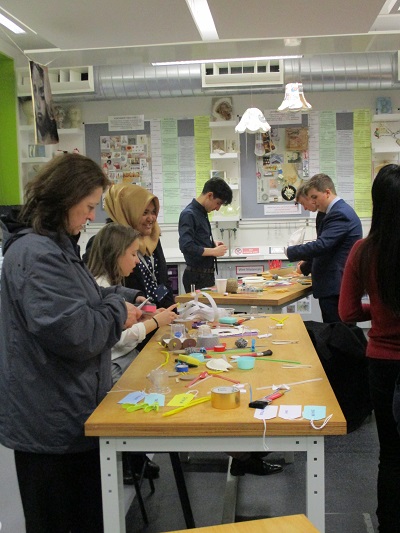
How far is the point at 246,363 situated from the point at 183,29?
3276mm

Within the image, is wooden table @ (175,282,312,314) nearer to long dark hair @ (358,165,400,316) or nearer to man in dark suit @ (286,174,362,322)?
man in dark suit @ (286,174,362,322)

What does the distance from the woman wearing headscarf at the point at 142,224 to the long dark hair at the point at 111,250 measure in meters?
0.37

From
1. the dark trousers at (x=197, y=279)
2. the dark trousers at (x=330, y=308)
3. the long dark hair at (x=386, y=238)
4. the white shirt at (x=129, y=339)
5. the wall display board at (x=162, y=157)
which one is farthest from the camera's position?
the wall display board at (x=162, y=157)

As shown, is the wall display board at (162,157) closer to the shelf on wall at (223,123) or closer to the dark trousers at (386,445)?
the shelf on wall at (223,123)

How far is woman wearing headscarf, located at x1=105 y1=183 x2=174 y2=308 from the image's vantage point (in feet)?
11.0

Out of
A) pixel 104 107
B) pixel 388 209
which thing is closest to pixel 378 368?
pixel 388 209

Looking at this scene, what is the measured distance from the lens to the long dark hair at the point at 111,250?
2.91 meters

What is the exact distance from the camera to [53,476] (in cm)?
179

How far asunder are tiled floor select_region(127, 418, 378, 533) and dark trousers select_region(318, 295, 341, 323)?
0.93 metres

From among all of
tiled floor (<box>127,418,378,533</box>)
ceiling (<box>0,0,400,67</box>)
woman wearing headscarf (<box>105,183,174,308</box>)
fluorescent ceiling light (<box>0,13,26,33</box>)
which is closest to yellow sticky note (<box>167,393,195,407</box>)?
tiled floor (<box>127,418,378,533</box>)

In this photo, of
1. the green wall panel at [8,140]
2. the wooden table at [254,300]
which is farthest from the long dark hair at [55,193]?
the green wall panel at [8,140]

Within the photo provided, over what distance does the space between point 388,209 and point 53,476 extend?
4.76 feet

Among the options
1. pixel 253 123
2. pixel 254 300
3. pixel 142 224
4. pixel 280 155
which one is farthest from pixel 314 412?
pixel 280 155

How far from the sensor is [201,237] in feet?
16.1
